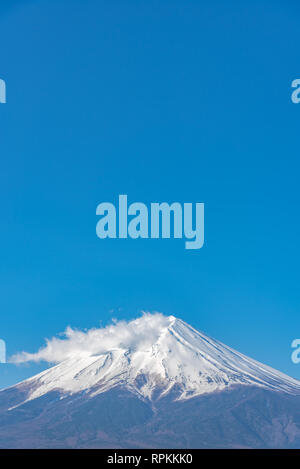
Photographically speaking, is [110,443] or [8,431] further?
[8,431]

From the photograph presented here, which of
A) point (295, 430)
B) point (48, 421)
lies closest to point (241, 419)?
point (295, 430)
